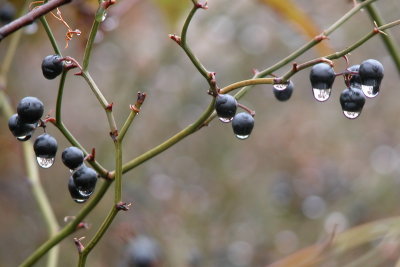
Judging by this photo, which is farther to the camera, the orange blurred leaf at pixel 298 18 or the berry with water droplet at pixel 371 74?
the orange blurred leaf at pixel 298 18

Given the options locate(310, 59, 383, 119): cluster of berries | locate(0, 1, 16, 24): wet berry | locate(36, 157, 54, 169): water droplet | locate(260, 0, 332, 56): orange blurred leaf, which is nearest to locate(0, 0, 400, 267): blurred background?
locate(0, 1, 16, 24): wet berry

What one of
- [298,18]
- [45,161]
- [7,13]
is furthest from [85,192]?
[7,13]

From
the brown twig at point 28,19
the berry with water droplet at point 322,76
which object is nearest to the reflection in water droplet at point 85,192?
the brown twig at point 28,19

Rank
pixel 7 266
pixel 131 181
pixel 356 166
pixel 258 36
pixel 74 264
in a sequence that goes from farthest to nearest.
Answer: pixel 258 36 → pixel 356 166 → pixel 131 181 → pixel 7 266 → pixel 74 264

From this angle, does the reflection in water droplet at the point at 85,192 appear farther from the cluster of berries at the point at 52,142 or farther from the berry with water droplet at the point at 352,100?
the berry with water droplet at the point at 352,100

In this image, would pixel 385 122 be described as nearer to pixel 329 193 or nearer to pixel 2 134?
pixel 329 193

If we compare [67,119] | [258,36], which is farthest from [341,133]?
[67,119]
